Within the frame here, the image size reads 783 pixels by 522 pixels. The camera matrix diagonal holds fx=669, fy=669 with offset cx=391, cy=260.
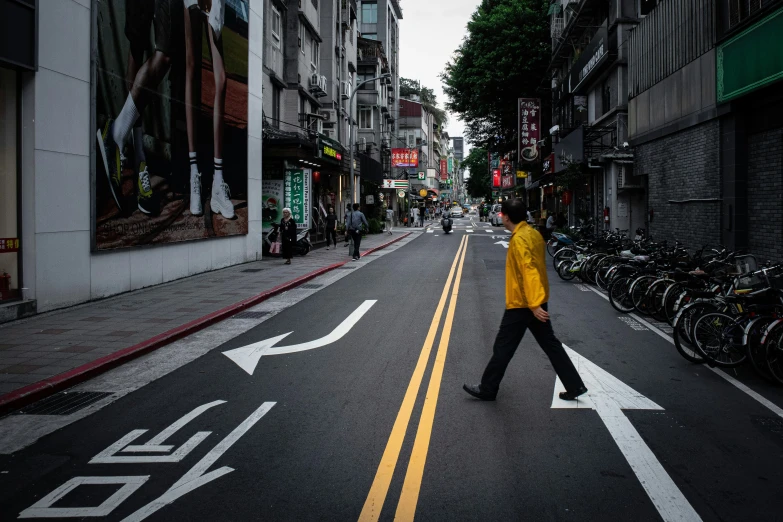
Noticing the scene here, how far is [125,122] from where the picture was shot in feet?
45.0

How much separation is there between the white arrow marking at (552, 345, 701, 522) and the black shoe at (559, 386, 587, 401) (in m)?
0.05

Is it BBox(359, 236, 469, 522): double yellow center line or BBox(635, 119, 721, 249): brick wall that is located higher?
BBox(635, 119, 721, 249): brick wall

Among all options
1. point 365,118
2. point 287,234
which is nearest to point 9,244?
point 287,234

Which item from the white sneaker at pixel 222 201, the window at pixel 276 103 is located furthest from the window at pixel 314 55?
the white sneaker at pixel 222 201

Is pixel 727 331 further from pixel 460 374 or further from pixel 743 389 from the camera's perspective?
pixel 460 374

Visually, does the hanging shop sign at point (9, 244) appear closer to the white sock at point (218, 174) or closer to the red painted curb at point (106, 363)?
the red painted curb at point (106, 363)

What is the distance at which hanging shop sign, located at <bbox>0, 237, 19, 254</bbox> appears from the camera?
10.5 m

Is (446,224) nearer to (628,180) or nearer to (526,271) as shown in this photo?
(628,180)

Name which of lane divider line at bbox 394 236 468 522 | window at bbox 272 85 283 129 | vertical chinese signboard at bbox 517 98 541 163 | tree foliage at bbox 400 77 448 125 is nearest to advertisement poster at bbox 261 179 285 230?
window at bbox 272 85 283 129

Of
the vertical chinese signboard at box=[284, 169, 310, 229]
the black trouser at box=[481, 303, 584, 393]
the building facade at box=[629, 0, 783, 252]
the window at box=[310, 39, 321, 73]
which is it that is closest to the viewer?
the black trouser at box=[481, 303, 584, 393]

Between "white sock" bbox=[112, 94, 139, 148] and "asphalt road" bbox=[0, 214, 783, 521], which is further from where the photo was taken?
"white sock" bbox=[112, 94, 139, 148]

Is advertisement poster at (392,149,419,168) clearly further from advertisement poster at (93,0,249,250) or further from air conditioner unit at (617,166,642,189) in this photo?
advertisement poster at (93,0,249,250)

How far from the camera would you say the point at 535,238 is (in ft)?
20.3

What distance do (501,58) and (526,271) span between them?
40.9 meters
